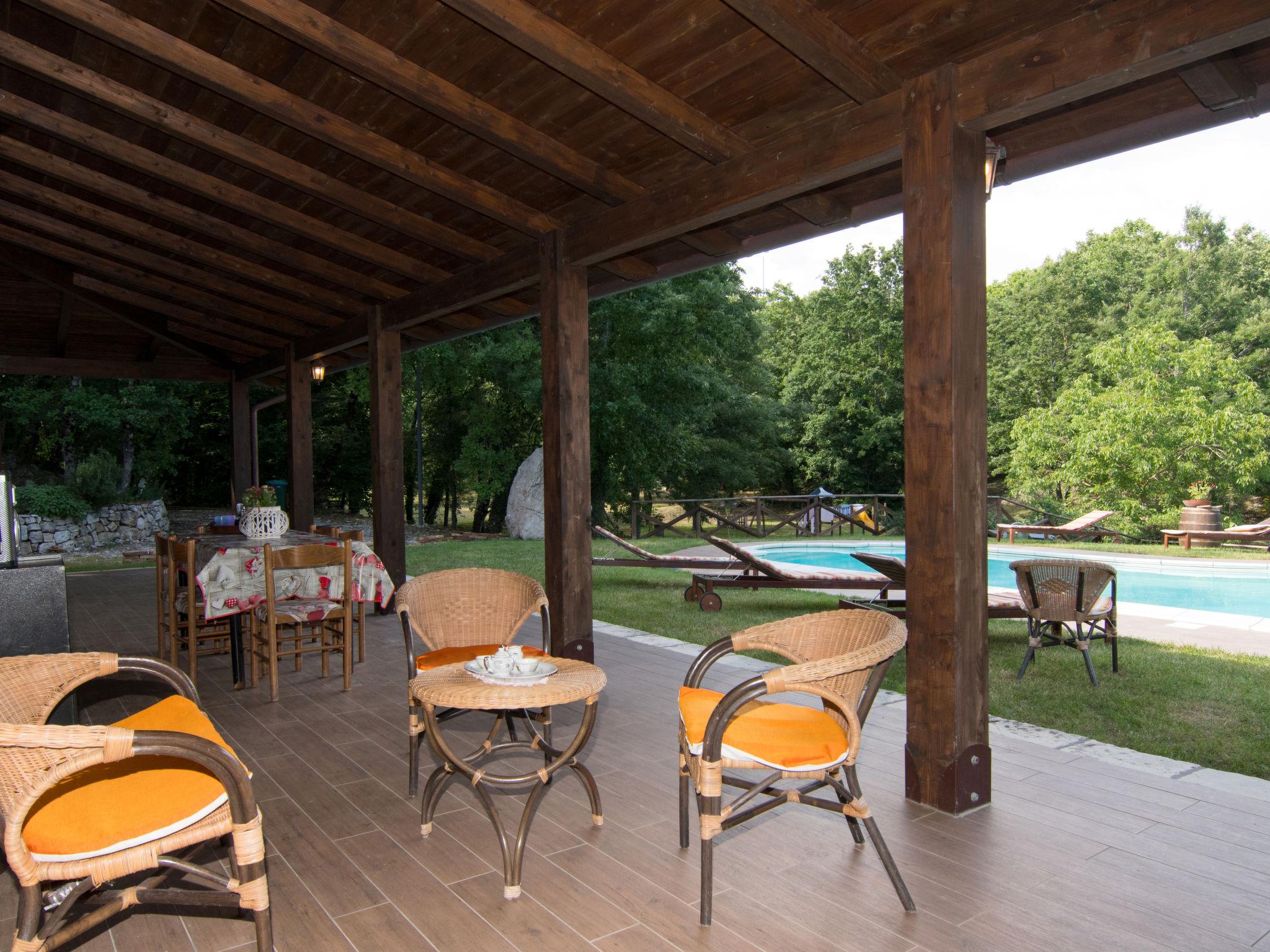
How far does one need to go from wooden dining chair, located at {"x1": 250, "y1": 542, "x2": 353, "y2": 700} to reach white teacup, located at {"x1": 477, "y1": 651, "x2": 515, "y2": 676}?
211cm

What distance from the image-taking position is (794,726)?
8.01 feet

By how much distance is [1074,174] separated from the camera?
96.6ft

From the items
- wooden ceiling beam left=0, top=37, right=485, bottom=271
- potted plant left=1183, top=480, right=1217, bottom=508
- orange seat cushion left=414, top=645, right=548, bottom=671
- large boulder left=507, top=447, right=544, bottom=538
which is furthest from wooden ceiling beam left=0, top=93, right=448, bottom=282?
potted plant left=1183, top=480, right=1217, bottom=508

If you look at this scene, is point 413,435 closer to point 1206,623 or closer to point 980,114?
point 1206,623

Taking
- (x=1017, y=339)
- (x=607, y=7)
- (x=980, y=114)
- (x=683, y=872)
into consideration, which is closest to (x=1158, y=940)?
(x=683, y=872)

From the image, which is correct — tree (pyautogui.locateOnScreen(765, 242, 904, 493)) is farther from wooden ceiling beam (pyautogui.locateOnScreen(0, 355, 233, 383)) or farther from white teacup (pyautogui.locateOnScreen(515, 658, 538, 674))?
white teacup (pyautogui.locateOnScreen(515, 658, 538, 674))

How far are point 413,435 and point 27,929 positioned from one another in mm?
18421

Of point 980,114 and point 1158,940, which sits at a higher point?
point 980,114

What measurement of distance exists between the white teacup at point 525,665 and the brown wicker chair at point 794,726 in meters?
0.47

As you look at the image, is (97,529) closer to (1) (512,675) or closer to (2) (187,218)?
(2) (187,218)

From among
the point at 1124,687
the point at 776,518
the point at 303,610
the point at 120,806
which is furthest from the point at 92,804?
the point at 776,518

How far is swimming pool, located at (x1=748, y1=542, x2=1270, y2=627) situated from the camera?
363 inches

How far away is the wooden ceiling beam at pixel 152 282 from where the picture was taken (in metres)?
7.16

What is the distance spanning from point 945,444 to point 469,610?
200cm
